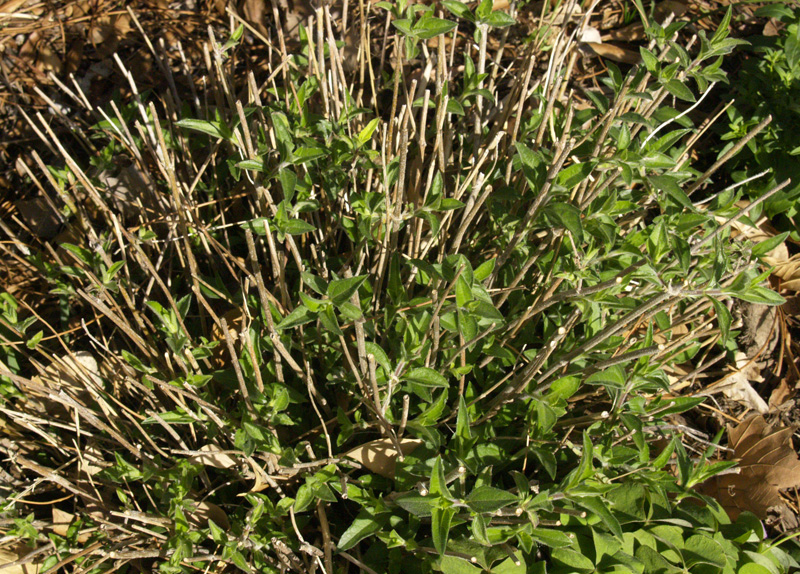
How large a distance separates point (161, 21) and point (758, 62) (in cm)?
→ 295

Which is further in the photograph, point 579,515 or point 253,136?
point 253,136

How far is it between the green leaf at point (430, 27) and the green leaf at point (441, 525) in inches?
48.1

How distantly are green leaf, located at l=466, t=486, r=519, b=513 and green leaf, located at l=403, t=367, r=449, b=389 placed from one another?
27 cm

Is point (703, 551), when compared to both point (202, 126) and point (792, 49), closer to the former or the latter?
point (202, 126)

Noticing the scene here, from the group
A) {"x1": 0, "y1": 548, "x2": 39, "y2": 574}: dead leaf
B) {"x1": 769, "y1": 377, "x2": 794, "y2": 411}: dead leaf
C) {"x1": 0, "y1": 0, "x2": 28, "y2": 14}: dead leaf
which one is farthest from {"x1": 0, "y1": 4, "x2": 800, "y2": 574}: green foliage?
{"x1": 0, "y1": 0, "x2": 28, "y2": 14}: dead leaf

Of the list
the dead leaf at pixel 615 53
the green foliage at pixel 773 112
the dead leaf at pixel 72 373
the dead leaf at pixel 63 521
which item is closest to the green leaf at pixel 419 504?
the dead leaf at pixel 72 373

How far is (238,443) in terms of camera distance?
1.57m

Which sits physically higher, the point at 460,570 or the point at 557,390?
the point at 557,390

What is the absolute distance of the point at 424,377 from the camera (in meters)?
1.52

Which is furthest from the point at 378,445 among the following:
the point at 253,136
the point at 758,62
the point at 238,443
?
the point at 758,62

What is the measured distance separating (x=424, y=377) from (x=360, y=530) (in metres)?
0.45

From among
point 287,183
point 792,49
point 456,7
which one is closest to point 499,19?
point 456,7

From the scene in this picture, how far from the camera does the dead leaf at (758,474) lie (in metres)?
2.02

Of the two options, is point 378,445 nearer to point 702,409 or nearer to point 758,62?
point 702,409
